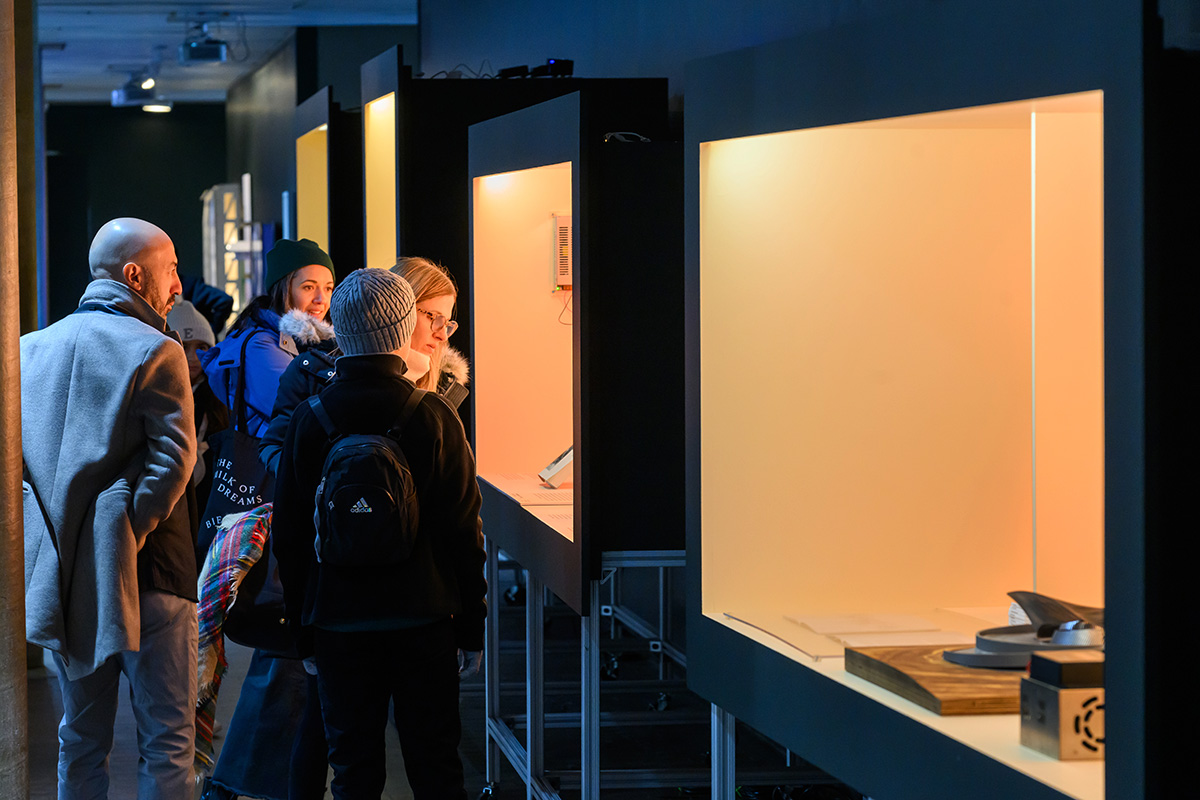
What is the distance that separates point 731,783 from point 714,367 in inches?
33.3

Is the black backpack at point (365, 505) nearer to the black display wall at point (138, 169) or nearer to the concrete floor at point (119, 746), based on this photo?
the concrete floor at point (119, 746)

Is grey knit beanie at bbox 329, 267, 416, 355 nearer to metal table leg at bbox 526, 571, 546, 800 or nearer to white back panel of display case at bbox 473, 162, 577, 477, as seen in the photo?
metal table leg at bbox 526, 571, 546, 800

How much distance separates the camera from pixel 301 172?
7.49 meters

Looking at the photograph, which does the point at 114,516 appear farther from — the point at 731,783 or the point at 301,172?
the point at 301,172

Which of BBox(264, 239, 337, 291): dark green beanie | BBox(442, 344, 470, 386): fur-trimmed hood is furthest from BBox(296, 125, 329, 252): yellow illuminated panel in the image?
BBox(442, 344, 470, 386): fur-trimmed hood

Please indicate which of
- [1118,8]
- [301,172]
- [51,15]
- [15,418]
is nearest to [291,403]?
[15,418]

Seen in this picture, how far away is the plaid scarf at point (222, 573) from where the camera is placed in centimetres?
340

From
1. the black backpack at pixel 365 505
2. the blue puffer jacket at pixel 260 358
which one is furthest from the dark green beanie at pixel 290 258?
the black backpack at pixel 365 505

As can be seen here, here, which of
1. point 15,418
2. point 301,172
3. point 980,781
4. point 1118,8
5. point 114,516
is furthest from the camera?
point 301,172

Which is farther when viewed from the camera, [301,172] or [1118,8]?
[301,172]

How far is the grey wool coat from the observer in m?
2.90

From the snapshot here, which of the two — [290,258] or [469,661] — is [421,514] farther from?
[290,258]

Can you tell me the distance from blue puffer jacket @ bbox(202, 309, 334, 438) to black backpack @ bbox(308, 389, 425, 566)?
126 centimetres

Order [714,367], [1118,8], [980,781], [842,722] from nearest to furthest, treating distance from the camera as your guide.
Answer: [1118,8] → [980,781] → [842,722] → [714,367]
